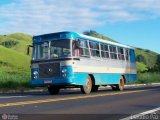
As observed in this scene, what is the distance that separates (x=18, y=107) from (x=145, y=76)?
54.4m

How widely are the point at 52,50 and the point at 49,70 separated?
0.98 metres

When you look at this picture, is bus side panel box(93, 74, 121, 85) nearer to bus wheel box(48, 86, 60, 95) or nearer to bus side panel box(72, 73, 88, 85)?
bus side panel box(72, 73, 88, 85)

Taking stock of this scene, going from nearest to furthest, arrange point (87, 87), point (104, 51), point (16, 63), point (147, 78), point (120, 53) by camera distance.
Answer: point (87, 87), point (104, 51), point (120, 53), point (147, 78), point (16, 63)

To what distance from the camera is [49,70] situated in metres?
22.6

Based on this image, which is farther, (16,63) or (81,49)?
(16,63)

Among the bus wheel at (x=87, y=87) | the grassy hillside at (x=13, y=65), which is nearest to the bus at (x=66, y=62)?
the bus wheel at (x=87, y=87)

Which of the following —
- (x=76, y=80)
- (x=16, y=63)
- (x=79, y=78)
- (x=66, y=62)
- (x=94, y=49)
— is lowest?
(x=76, y=80)

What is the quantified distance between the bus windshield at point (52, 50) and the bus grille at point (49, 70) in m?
0.41

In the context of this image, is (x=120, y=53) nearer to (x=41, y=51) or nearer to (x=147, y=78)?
(x=41, y=51)

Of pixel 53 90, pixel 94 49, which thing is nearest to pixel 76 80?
pixel 53 90

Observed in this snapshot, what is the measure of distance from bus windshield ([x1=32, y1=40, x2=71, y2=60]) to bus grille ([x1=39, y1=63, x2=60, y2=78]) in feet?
1.33

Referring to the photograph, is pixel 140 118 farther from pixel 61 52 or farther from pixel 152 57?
pixel 152 57

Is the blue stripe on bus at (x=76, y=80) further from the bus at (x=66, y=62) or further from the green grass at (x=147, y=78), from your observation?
the green grass at (x=147, y=78)

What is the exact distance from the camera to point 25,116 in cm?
1206
